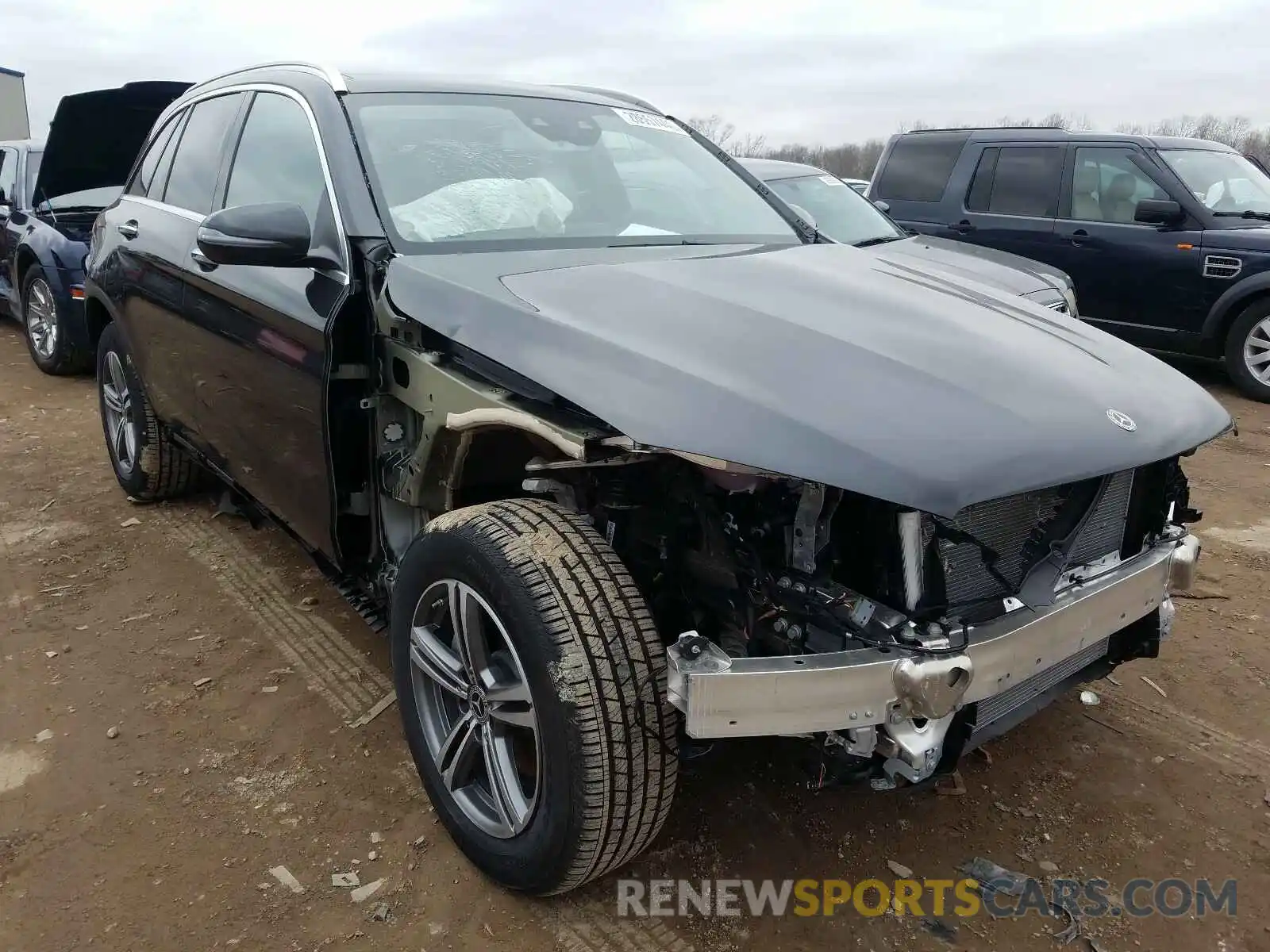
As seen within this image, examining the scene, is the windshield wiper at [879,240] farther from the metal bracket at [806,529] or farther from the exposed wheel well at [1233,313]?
the metal bracket at [806,529]

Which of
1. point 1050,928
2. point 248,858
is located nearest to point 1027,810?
point 1050,928

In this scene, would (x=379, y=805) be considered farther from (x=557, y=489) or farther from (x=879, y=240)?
(x=879, y=240)

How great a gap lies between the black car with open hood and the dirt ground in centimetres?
412

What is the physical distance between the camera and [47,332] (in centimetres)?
735

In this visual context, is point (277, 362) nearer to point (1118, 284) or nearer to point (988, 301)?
point (988, 301)

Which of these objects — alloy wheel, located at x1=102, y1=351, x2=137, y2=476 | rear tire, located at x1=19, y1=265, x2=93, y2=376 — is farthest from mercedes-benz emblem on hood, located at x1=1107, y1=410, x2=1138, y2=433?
rear tire, located at x1=19, y1=265, x2=93, y2=376

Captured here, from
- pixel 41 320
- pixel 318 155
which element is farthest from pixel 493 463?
pixel 41 320

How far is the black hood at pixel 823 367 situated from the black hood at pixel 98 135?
17.1 feet

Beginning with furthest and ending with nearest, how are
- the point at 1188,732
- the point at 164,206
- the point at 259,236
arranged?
the point at 164,206 < the point at 1188,732 < the point at 259,236

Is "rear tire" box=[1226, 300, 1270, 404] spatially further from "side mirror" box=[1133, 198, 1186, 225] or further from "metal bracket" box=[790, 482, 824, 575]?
"metal bracket" box=[790, 482, 824, 575]

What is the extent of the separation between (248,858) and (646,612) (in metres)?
1.26

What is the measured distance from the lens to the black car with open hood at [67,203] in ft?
21.7

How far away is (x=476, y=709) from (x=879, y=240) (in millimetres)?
5289

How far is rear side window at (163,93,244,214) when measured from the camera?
3.46 metres
